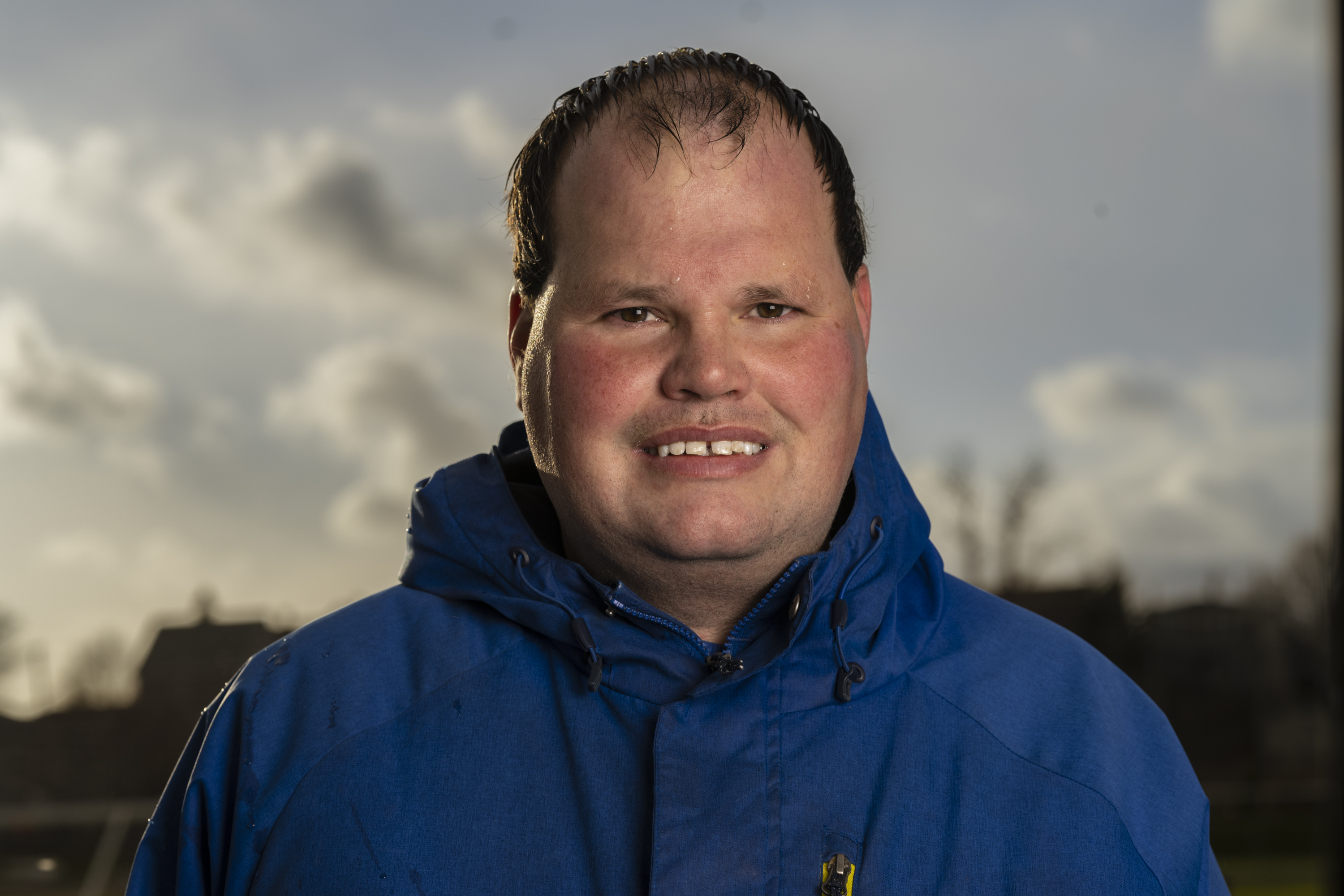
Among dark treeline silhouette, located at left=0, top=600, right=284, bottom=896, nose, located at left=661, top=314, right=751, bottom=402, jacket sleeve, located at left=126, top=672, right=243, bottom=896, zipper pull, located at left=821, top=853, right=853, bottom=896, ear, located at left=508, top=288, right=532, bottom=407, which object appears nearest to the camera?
zipper pull, located at left=821, top=853, right=853, bottom=896

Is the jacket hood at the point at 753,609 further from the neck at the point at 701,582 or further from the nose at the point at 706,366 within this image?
the nose at the point at 706,366

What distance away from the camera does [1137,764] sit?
69.7 inches

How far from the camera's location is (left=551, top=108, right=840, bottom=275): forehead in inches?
Result: 67.1

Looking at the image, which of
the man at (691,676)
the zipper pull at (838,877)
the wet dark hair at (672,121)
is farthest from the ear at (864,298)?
the zipper pull at (838,877)

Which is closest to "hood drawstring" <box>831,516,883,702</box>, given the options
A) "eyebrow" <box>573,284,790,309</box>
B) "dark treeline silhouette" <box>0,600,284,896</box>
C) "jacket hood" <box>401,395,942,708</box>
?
Result: "jacket hood" <box>401,395,942,708</box>

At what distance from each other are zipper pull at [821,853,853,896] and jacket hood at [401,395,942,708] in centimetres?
23

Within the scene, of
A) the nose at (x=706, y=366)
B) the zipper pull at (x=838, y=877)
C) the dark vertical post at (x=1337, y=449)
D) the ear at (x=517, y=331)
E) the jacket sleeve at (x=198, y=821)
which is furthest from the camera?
the dark vertical post at (x=1337, y=449)

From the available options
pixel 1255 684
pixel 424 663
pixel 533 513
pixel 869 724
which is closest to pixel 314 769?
pixel 424 663

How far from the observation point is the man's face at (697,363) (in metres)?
1.67

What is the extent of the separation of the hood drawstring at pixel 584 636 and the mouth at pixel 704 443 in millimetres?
289

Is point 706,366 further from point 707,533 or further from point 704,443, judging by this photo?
point 707,533

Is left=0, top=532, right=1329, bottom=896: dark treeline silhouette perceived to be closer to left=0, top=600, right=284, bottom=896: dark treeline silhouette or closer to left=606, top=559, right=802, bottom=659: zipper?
left=0, top=600, right=284, bottom=896: dark treeline silhouette

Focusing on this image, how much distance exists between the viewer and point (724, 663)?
166cm

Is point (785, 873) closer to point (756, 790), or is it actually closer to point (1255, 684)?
point (756, 790)
